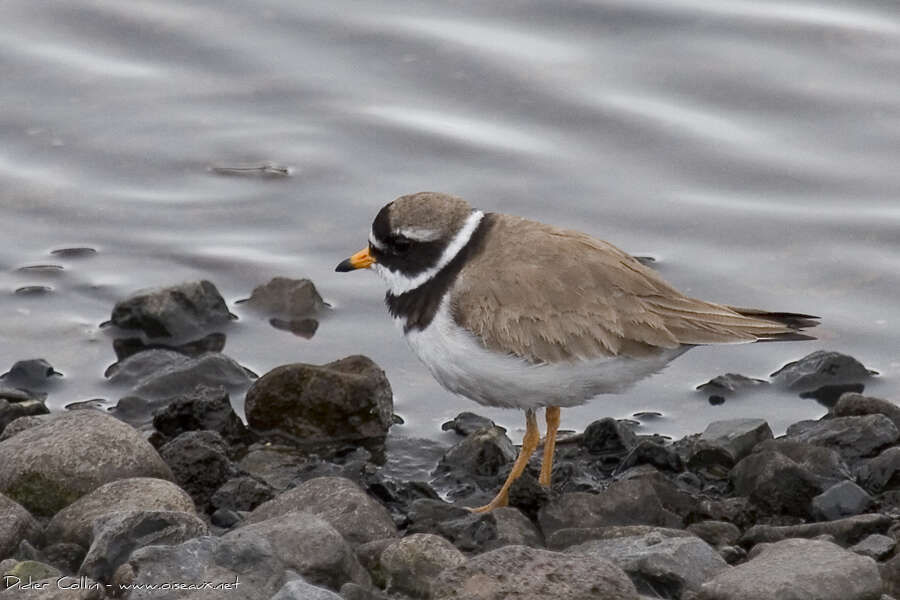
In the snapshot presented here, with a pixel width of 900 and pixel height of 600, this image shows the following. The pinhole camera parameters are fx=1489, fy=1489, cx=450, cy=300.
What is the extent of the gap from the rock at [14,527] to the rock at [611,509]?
6.94 ft

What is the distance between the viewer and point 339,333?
912 centimetres

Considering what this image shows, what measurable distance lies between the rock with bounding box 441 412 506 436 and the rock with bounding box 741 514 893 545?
1989 mm

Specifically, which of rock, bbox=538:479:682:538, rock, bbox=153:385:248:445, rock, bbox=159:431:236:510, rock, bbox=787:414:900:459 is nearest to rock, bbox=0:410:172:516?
rock, bbox=159:431:236:510

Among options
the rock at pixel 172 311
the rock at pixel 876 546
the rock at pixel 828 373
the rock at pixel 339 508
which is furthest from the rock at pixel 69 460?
the rock at pixel 828 373

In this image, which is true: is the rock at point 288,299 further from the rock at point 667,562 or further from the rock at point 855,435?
the rock at point 667,562

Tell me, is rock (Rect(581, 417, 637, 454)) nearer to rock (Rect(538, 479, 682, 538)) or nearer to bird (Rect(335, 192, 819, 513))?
bird (Rect(335, 192, 819, 513))

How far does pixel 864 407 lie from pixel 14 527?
163 inches

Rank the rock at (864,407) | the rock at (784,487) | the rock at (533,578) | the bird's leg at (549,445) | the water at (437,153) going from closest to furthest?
the rock at (533,578)
the rock at (784,487)
the bird's leg at (549,445)
the rock at (864,407)
the water at (437,153)

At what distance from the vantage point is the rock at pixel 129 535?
5.36m

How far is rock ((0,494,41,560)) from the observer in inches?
224

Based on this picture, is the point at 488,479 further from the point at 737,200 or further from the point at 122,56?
the point at 122,56

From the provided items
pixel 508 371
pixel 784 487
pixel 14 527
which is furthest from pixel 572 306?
pixel 14 527

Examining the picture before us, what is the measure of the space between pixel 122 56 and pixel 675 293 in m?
6.60

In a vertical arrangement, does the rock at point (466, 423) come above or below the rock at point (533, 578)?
below
